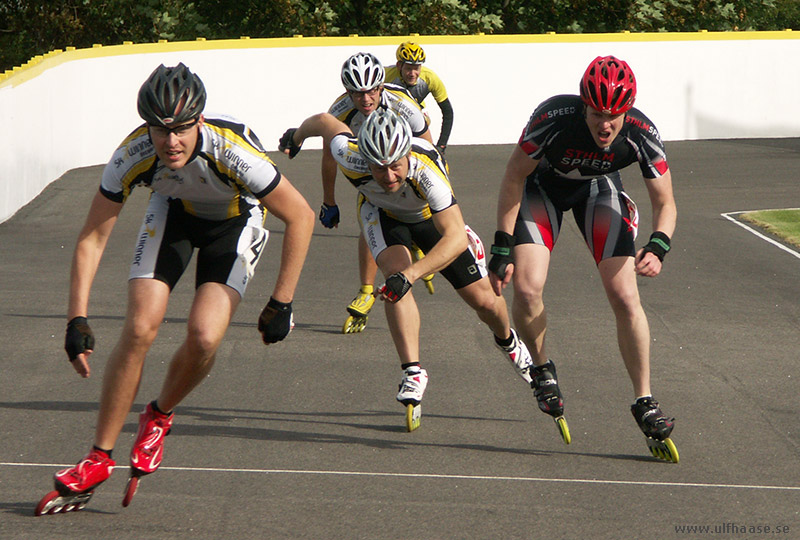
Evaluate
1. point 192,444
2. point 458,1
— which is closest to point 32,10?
point 458,1

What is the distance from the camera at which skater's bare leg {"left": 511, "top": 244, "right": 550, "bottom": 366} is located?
6.26 meters

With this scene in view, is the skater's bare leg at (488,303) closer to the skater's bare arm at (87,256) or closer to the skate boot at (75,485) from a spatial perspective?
the skater's bare arm at (87,256)

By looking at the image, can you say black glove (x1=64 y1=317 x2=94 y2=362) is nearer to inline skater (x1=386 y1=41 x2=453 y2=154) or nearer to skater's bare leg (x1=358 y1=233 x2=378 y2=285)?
skater's bare leg (x1=358 y1=233 x2=378 y2=285)

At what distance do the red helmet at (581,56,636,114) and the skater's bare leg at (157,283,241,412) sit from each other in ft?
6.47

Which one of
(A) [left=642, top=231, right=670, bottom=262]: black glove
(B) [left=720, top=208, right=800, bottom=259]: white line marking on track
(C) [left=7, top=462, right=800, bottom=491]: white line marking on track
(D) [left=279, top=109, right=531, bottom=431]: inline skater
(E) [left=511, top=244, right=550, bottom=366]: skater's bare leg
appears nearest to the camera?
(C) [left=7, top=462, right=800, bottom=491]: white line marking on track

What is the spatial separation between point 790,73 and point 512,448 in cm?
2154

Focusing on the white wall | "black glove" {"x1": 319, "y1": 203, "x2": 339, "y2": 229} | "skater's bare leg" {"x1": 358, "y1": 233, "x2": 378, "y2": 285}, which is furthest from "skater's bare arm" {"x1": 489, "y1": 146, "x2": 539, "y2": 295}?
the white wall

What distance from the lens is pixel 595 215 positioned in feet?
20.9

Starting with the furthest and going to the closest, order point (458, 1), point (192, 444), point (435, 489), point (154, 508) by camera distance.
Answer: point (458, 1)
point (192, 444)
point (435, 489)
point (154, 508)

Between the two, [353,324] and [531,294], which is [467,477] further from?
[353,324]

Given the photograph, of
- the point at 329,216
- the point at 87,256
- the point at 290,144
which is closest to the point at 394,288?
the point at 87,256

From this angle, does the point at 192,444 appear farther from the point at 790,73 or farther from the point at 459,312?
the point at 790,73

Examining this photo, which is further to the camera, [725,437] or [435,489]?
[725,437]

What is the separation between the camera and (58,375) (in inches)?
297
